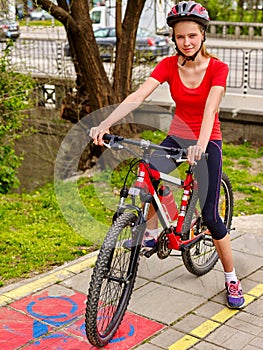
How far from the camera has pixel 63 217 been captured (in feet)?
24.1

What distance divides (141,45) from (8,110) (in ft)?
21.7

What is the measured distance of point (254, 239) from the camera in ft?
20.4

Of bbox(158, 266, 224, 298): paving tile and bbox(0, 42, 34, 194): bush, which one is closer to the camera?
bbox(158, 266, 224, 298): paving tile

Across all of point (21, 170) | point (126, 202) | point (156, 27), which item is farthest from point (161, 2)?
point (126, 202)

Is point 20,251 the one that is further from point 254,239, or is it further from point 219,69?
point 219,69

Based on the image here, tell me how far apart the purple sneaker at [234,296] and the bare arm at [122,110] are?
60.5 inches

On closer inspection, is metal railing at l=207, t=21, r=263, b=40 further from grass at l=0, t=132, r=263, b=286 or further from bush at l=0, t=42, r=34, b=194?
bush at l=0, t=42, r=34, b=194

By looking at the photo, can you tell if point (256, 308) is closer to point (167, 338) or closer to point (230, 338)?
point (230, 338)

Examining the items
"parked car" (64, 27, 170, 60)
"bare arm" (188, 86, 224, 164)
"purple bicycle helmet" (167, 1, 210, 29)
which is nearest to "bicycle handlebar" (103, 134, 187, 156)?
"bare arm" (188, 86, 224, 164)

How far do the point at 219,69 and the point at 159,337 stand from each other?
188cm

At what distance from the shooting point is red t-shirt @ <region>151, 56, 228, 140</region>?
14.6 ft

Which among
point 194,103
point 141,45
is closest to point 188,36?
point 194,103

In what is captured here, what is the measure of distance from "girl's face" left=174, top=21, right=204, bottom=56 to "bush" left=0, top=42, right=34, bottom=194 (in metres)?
4.56

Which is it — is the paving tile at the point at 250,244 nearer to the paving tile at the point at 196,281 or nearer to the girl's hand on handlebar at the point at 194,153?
the paving tile at the point at 196,281
